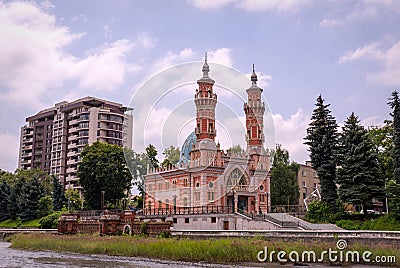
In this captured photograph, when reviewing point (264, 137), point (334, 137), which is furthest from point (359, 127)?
point (264, 137)

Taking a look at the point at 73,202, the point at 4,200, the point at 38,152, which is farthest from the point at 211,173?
the point at 38,152

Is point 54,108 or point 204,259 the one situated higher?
point 54,108

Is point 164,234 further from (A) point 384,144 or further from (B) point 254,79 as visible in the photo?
(B) point 254,79

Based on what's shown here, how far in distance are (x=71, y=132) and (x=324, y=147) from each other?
6802cm

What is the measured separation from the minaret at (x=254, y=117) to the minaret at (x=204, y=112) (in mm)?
5849

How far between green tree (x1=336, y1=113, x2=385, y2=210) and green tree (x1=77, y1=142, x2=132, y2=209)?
35426mm

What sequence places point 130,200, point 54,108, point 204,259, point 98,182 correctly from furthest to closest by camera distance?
point 54,108
point 130,200
point 98,182
point 204,259

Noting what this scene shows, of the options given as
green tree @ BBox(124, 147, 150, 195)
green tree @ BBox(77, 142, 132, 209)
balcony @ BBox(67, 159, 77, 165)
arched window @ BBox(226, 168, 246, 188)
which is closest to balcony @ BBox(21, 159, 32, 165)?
balcony @ BBox(67, 159, 77, 165)

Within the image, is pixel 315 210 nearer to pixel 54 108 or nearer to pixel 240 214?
pixel 240 214

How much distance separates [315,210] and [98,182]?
33.7 m

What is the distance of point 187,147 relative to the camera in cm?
6238

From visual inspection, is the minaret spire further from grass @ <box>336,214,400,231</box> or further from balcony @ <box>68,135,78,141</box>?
balcony @ <box>68,135,78,141</box>

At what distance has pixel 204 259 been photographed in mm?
25953

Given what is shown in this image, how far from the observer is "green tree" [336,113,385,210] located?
40625 millimetres
